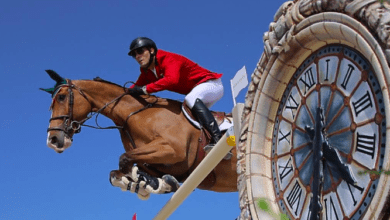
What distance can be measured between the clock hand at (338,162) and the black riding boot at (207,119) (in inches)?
132

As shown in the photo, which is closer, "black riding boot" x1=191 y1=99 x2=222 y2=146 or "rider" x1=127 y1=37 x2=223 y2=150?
"black riding boot" x1=191 y1=99 x2=222 y2=146

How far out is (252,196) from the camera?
510 cm

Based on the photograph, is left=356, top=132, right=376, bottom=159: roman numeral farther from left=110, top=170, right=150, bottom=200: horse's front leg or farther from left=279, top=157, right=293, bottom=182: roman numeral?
left=110, top=170, right=150, bottom=200: horse's front leg

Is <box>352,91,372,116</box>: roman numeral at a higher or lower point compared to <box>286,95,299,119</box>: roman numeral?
lower

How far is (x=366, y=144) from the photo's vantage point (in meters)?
4.20

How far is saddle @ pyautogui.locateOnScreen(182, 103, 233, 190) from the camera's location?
7871mm

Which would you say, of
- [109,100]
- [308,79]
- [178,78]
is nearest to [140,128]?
[109,100]

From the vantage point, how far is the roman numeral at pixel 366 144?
414cm

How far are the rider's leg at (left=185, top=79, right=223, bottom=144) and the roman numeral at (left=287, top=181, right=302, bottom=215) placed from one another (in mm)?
2962

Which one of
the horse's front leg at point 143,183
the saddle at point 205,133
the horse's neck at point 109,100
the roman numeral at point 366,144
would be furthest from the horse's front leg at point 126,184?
the roman numeral at point 366,144

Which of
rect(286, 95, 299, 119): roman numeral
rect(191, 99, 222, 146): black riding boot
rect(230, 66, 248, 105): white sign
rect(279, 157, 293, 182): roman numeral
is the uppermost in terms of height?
rect(191, 99, 222, 146): black riding boot

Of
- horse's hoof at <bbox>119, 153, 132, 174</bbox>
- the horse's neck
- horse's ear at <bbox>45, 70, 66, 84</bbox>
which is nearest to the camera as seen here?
horse's hoof at <bbox>119, 153, 132, 174</bbox>

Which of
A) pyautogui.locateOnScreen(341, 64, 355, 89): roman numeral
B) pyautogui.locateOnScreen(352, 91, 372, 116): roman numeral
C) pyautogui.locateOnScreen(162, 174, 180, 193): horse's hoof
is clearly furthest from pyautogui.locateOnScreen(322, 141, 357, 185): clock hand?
pyautogui.locateOnScreen(162, 174, 180, 193): horse's hoof

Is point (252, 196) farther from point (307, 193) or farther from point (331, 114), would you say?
point (331, 114)
